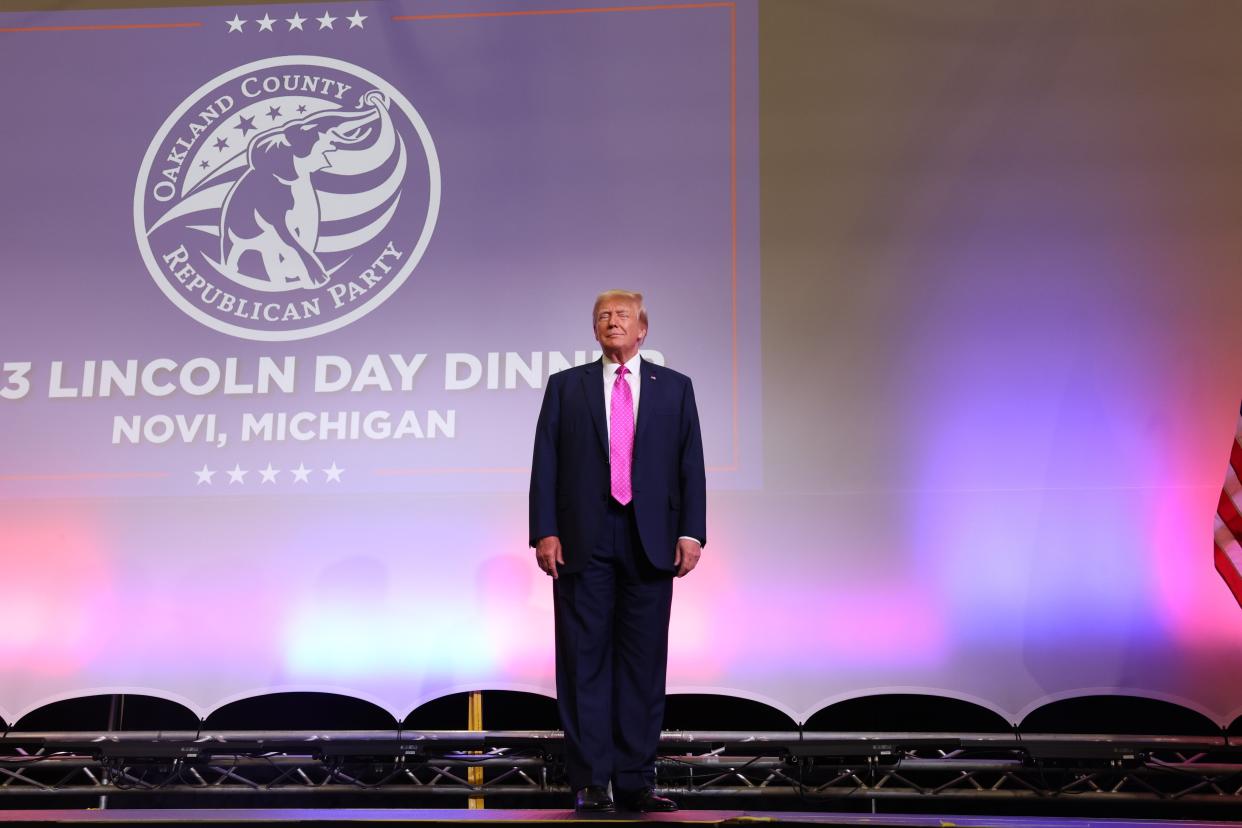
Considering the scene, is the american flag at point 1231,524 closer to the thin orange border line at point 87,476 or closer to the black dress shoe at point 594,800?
the black dress shoe at point 594,800

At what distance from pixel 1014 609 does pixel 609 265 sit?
6.20 ft

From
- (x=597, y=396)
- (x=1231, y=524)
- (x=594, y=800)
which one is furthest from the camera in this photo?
(x=1231, y=524)

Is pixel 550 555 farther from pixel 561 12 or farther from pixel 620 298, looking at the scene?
pixel 561 12

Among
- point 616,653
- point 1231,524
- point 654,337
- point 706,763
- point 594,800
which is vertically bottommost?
point 706,763

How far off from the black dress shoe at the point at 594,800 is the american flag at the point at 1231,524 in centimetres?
214

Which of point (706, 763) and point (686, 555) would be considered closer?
point (686, 555)

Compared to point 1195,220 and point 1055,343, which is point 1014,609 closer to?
point 1055,343

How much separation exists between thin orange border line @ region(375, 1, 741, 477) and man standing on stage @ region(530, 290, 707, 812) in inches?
43.0

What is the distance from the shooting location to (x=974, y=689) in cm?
370

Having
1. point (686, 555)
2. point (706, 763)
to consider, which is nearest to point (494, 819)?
point (686, 555)

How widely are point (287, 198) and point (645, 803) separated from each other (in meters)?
2.73

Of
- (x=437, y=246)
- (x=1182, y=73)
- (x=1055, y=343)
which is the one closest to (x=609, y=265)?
(x=437, y=246)

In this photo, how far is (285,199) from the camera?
4.19 meters

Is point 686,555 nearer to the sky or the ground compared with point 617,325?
nearer to the ground
